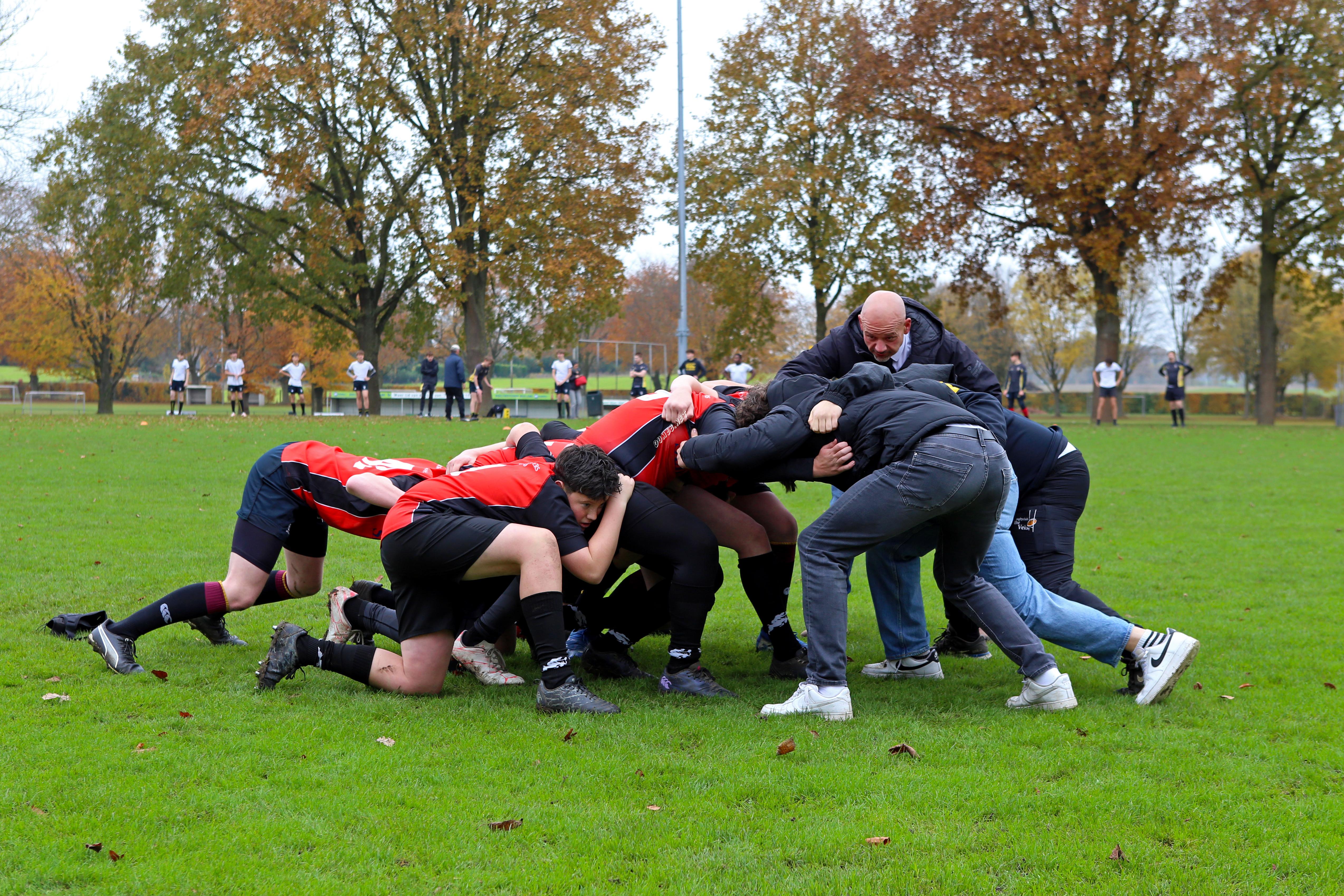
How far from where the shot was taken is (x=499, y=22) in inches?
1270

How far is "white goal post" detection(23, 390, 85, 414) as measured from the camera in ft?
117

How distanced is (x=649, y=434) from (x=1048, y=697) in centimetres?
213

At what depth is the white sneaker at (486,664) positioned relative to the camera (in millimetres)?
5312

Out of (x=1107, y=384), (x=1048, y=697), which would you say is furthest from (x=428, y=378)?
(x=1048, y=697)

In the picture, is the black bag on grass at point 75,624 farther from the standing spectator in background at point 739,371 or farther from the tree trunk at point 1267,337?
the tree trunk at point 1267,337

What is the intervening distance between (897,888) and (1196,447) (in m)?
20.4

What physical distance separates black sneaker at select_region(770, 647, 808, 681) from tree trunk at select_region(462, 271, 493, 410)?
2866cm

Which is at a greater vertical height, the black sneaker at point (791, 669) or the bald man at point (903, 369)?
the bald man at point (903, 369)

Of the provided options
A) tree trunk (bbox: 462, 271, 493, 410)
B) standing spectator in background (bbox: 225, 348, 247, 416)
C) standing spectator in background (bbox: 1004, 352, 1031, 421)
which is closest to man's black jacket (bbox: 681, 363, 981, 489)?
standing spectator in background (bbox: 1004, 352, 1031, 421)

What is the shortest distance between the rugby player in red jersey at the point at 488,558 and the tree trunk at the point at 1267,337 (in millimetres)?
31626

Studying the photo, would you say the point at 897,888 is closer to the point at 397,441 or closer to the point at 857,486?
the point at 857,486

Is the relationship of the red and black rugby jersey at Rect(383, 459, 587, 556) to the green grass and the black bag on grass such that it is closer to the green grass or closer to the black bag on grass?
the green grass

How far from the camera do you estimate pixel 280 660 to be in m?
4.98

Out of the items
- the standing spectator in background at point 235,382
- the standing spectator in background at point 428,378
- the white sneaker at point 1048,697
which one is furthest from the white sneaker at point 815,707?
the standing spectator in background at point 428,378
